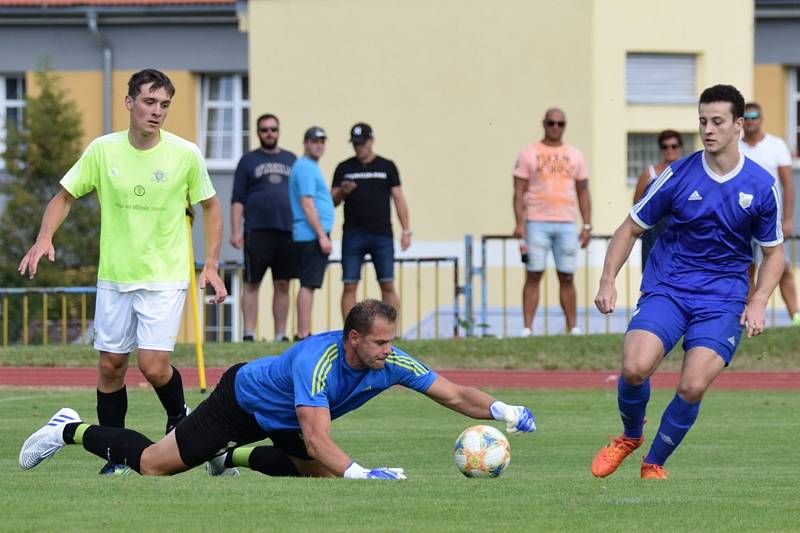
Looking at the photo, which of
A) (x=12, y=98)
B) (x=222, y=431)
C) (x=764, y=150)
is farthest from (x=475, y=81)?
(x=222, y=431)

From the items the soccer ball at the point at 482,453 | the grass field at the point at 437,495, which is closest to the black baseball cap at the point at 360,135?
the grass field at the point at 437,495

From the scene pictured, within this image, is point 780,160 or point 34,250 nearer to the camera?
point 34,250

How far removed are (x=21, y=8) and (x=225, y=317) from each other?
6.91 meters

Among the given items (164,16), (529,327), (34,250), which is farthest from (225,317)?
(34,250)

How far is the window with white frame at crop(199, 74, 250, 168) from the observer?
3256 centimetres

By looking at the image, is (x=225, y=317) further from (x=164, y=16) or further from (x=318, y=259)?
(x=318, y=259)

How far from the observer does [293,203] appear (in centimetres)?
1866

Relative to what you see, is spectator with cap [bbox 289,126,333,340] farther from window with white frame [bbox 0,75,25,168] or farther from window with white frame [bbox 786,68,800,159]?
window with white frame [bbox 0,75,25,168]

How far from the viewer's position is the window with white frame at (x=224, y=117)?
32.6 meters

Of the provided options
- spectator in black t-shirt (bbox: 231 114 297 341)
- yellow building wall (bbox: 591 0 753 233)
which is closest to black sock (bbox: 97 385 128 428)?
spectator in black t-shirt (bbox: 231 114 297 341)

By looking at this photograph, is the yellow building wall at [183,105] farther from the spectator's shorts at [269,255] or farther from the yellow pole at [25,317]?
the spectator's shorts at [269,255]

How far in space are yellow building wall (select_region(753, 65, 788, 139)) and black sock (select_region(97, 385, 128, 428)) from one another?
23298 millimetres

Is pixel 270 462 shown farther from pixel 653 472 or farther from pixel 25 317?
pixel 25 317

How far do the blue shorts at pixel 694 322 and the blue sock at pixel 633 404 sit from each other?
0.93 feet
